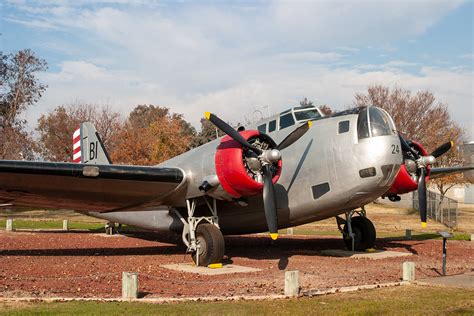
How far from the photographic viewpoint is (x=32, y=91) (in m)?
47.9

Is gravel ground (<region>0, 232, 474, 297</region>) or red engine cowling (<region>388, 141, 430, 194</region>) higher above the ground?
red engine cowling (<region>388, 141, 430, 194</region>)

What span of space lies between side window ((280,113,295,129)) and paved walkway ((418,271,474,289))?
591 cm

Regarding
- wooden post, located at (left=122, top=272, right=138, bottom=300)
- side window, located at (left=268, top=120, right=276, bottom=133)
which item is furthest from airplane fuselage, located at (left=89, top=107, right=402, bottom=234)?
wooden post, located at (left=122, top=272, right=138, bottom=300)

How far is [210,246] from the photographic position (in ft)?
45.2

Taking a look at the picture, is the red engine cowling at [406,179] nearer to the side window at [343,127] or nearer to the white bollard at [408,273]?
the side window at [343,127]

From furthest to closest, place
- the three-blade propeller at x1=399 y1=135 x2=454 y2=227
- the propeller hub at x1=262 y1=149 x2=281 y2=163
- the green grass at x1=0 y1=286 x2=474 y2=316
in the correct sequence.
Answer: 1. the three-blade propeller at x1=399 y1=135 x2=454 y2=227
2. the propeller hub at x1=262 y1=149 x2=281 y2=163
3. the green grass at x1=0 y1=286 x2=474 y2=316

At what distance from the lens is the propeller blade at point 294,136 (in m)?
13.5

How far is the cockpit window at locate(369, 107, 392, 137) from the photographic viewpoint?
13.1 m

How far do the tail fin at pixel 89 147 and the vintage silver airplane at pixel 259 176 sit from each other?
18.8 ft

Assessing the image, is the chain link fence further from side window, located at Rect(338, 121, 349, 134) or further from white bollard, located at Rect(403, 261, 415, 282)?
white bollard, located at Rect(403, 261, 415, 282)

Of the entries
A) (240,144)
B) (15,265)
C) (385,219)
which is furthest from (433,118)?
(15,265)

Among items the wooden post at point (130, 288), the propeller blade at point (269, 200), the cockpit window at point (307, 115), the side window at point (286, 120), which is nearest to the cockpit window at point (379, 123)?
the cockpit window at point (307, 115)

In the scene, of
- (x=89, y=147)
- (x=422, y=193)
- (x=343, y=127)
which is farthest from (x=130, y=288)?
(x=89, y=147)

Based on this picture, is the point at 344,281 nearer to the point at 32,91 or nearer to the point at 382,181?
the point at 382,181
